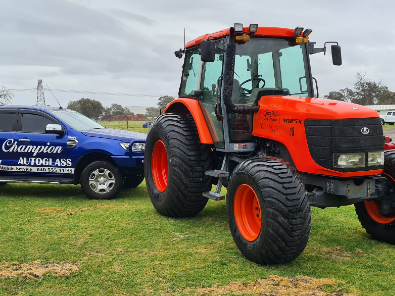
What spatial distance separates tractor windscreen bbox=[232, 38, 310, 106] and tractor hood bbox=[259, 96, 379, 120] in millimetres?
638

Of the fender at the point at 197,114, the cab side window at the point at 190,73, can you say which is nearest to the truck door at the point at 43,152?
the fender at the point at 197,114

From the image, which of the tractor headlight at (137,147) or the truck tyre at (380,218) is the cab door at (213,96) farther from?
the tractor headlight at (137,147)

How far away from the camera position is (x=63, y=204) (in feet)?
25.8

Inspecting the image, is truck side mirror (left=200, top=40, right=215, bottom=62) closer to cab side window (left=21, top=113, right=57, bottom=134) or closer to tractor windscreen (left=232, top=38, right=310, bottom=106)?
tractor windscreen (left=232, top=38, right=310, bottom=106)

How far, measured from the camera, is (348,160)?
463cm

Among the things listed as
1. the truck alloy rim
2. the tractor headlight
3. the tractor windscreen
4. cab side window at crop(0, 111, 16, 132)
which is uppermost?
the tractor windscreen

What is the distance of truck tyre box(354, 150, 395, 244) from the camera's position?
5215mm

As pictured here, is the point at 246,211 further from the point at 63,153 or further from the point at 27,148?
the point at 27,148

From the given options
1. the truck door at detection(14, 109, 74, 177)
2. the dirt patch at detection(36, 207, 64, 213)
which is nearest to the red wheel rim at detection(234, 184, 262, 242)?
the dirt patch at detection(36, 207, 64, 213)

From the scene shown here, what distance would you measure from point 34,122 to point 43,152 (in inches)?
27.4

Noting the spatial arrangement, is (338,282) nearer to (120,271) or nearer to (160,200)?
(120,271)

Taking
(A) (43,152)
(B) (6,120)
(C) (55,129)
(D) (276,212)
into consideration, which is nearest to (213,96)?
(D) (276,212)

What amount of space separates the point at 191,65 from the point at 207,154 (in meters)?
1.58

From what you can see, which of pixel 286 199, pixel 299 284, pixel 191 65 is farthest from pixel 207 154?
pixel 299 284
